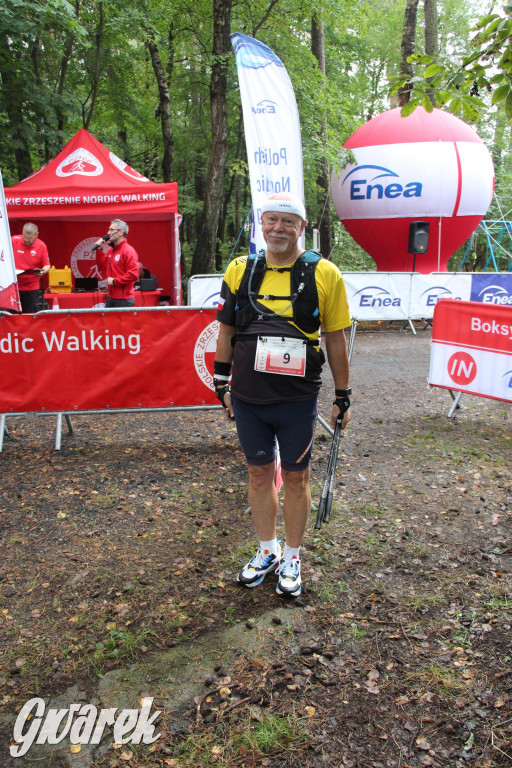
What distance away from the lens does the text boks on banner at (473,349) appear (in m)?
6.41

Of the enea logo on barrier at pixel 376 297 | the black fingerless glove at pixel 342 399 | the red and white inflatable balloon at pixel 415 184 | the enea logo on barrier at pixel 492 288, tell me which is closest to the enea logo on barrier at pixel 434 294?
the enea logo on barrier at pixel 492 288

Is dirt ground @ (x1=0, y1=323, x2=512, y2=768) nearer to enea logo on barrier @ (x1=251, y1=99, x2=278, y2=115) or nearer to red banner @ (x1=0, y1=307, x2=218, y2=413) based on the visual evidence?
red banner @ (x1=0, y1=307, x2=218, y2=413)

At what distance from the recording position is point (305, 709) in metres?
2.57

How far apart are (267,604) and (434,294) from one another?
1179 centimetres

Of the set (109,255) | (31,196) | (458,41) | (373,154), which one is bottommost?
(109,255)

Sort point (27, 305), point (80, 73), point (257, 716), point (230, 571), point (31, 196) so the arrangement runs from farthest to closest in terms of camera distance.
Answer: point (80, 73) < point (31, 196) < point (27, 305) < point (230, 571) < point (257, 716)

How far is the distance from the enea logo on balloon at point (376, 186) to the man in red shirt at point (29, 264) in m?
9.34

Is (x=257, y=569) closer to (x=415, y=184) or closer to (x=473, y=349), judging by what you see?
(x=473, y=349)

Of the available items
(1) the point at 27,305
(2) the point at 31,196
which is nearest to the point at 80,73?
(2) the point at 31,196

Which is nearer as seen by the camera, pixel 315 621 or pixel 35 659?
pixel 35 659

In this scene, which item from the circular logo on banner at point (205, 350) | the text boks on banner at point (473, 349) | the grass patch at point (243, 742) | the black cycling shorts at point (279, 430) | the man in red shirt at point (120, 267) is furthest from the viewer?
the man in red shirt at point (120, 267)

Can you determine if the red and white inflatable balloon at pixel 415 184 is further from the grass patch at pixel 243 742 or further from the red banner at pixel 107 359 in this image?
the grass patch at pixel 243 742

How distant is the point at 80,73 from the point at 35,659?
747 inches

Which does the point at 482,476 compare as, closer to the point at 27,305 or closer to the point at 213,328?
the point at 213,328
